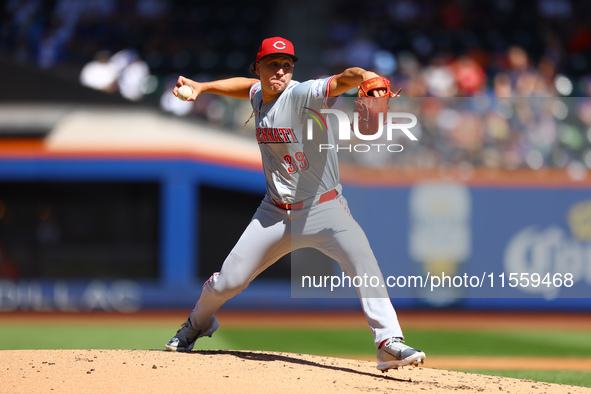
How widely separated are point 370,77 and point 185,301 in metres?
7.28

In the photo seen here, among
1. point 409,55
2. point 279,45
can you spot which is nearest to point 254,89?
point 279,45

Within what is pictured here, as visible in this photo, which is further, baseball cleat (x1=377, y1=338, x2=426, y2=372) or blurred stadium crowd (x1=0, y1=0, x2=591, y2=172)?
blurred stadium crowd (x1=0, y1=0, x2=591, y2=172)

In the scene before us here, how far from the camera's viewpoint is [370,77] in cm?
373

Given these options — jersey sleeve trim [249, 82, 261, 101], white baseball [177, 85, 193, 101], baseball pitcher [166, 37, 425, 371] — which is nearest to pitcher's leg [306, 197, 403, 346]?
baseball pitcher [166, 37, 425, 371]

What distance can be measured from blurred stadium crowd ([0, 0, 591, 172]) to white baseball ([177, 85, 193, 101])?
5.34m

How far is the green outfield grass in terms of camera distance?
24.1 feet

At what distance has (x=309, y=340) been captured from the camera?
816 centimetres

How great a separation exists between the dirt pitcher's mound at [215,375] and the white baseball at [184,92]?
55.0 inches

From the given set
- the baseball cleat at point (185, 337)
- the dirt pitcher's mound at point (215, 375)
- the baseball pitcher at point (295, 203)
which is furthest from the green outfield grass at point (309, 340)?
the baseball pitcher at point (295, 203)

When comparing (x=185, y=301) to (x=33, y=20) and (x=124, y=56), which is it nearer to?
(x=124, y=56)

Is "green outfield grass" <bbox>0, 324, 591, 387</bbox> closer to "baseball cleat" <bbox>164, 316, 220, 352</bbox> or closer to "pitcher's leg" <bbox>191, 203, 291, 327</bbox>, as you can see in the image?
"baseball cleat" <bbox>164, 316, 220, 352</bbox>

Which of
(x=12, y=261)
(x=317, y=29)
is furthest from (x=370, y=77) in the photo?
(x=317, y=29)

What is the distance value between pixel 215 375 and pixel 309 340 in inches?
165

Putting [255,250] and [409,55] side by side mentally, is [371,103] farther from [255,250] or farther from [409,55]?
[409,55]
